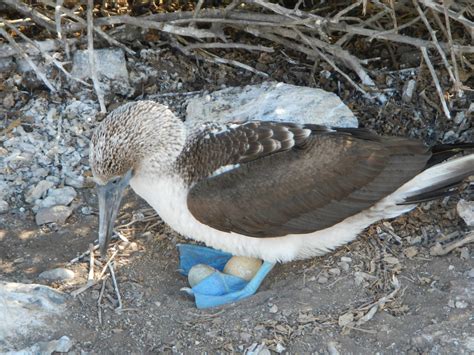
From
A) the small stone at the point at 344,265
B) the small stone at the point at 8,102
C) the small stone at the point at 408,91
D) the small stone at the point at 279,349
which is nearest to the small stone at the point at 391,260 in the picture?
the small stone at the point at 344,265

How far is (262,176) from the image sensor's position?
483cm

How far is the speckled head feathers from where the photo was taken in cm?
474

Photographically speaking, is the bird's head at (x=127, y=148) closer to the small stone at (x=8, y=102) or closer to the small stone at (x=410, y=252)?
the small stone at (x=410, y=252)

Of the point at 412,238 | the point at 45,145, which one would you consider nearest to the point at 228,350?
the point at 412,238

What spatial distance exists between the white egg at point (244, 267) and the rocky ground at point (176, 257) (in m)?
0.13

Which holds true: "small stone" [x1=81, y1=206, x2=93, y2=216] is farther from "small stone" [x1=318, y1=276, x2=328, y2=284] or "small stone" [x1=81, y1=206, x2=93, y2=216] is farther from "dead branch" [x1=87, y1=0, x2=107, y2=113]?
"small stone" [x1=318, y1=276, x2=328, y2=284]

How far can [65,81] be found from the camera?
6.42m

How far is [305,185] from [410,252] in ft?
2.73

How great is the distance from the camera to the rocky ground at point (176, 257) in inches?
180

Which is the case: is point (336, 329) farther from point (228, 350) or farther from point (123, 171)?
point (123, 171)

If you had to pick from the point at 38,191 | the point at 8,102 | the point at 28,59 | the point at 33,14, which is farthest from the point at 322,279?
the point at 33,14

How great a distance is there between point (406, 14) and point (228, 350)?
326 cm

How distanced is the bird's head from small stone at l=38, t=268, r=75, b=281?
11.6 inches

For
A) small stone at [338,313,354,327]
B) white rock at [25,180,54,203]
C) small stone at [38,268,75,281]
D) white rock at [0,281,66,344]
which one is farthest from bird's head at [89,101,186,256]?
small stone at [338,313,354,327]
